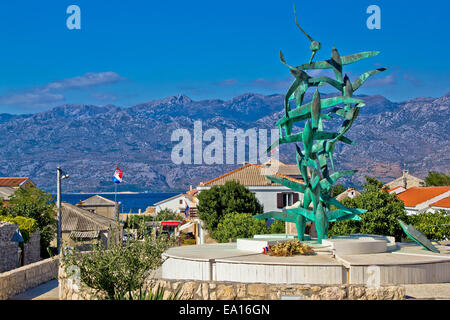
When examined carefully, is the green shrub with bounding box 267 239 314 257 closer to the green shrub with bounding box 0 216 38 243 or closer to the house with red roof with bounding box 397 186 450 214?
the green shrub with bounding box 0 216 38 243

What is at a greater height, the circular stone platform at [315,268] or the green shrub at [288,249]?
the green shrub at [288,249]

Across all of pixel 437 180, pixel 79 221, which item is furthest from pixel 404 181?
pixel 79 221

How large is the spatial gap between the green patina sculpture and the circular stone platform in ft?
12.0

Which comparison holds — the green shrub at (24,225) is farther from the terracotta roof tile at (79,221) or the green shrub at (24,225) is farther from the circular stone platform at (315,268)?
the terracotta roof tile at (79,221)

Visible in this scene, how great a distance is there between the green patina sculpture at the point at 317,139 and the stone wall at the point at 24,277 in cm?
994

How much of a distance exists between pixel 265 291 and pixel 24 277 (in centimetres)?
1218

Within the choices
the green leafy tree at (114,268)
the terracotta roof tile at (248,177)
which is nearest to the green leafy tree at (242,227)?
the terracotta roof tile at (248,177)

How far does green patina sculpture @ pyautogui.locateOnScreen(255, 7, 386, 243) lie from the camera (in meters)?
25.5

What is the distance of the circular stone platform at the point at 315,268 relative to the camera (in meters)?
19.5

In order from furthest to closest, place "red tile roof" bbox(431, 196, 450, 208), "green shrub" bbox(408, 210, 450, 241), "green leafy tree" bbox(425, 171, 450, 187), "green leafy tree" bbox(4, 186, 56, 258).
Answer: "green leafy tree" bbox(425, 171, 450, 187)
"red tile roof" bbox(431, 196, 450, 208)
"green shrub" bbox(408, 210, 450, 241)
"green leafy tree" bbox(4, 186, 56, 258)

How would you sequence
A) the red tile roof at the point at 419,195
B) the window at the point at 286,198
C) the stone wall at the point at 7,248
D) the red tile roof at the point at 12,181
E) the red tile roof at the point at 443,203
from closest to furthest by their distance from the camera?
1. the stone wall at the point at 7,248
2. the red tile roof at the point at 12,181
3. the red tile roof at the point at 443,203
4. the window at the point at 286,198
5. the red tile roof at the point at 419,195

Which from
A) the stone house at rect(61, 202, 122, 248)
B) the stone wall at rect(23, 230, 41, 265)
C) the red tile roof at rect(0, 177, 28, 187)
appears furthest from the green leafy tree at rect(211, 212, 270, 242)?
the red tile roof at rect(0, 177, 28, 187)

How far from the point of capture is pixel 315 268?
19438 mm
